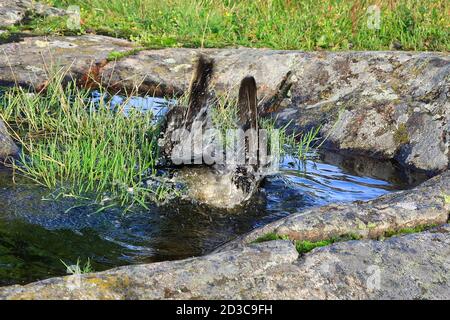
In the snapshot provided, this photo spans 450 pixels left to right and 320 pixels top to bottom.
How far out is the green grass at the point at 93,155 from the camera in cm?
589

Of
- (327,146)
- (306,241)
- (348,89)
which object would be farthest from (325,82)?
(306,241)

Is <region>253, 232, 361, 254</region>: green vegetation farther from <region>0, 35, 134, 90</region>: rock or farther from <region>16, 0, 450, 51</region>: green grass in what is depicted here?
<region>16, 0, 450, 51</region>: green grass

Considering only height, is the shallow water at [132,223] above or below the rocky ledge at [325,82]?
below

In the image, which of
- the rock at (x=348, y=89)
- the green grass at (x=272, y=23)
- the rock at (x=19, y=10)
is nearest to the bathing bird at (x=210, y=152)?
the rock at (x=348, y=89)

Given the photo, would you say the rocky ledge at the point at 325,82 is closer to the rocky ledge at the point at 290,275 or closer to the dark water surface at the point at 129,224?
the dark water surface at the point at 129,224

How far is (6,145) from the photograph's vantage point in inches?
266

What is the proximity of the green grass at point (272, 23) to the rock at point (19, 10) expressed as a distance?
261 millimetres

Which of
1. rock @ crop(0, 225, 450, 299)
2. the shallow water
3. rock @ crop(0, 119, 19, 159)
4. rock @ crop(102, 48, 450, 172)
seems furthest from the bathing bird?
rock @ crop(0, 225, 450, 299)

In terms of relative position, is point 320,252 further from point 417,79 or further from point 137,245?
point 417,79

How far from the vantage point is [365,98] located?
822cm

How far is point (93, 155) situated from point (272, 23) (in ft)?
19.8

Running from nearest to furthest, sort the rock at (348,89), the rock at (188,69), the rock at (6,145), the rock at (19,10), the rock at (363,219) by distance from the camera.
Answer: the rock at (363,219) → the rock at (6,145) → the rock at (348,89) → the rock at (188,69) → the rock at (19,10)

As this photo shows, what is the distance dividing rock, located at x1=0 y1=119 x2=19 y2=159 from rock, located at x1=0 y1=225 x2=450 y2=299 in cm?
367
